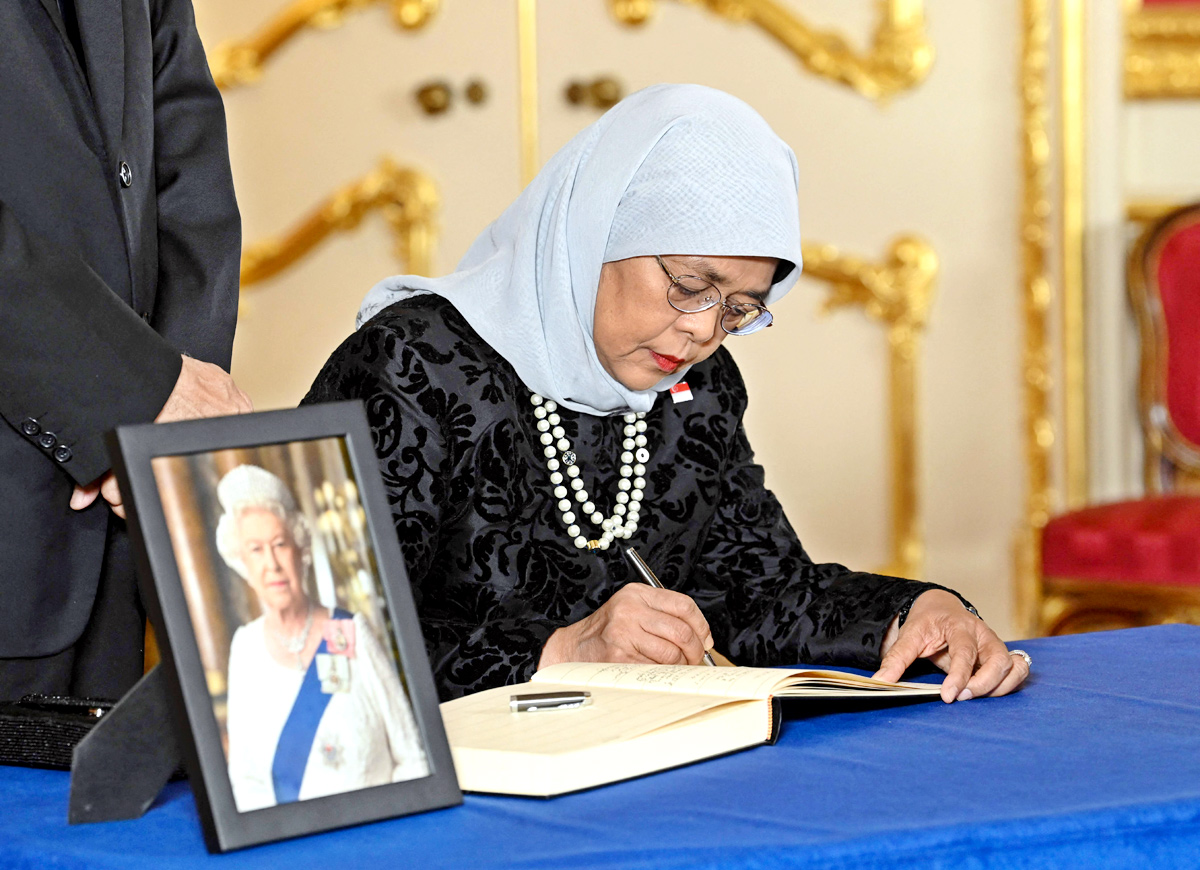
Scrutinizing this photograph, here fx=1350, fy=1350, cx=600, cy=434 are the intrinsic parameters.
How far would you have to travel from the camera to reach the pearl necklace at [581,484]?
158 cm

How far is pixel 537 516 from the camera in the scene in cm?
157

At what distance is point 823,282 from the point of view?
3771 millimetres

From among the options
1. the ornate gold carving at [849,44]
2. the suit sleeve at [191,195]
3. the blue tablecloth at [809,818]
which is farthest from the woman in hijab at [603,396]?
the ornate gold carving at [849,44]

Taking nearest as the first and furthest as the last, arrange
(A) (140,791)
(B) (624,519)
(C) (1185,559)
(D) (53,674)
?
(A) (140,791), (D) (53,674), (B) (624,519), (C) (1185,559)

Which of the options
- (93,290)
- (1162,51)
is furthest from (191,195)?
(1162,51)

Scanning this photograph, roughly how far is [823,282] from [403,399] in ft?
8.08

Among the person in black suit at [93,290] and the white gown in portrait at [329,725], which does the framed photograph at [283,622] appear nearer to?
the white gown in portrait at [329,725]

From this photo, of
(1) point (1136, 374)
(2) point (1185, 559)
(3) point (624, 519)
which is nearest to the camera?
(3) point (624, 519)

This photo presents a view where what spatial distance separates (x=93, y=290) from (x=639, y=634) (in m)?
0.56

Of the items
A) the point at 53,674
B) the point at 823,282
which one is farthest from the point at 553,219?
the point at 823,282

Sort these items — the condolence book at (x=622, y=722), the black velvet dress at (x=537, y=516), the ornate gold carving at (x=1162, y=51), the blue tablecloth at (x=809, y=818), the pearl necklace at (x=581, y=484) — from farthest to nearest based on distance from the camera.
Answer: the ornate gold carving at (x=1162, y=51), the pearl necklace at (x=581, y=484), the black velvet dress at (x=537, y=516), the condolence book at (x=622, y=722), the blue tablecloth at (x=809, y=818)

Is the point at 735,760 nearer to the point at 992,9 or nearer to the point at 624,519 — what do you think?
the point at 624,519

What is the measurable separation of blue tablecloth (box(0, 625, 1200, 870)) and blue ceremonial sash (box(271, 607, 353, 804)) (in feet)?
0.11

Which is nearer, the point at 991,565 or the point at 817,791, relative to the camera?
the point at 817,791
